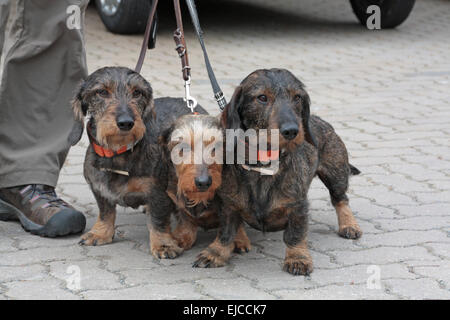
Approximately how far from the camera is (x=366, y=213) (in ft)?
17.3

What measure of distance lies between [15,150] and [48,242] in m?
0.76

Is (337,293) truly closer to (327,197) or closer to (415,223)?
(415,223)

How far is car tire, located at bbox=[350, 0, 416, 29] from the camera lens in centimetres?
1212

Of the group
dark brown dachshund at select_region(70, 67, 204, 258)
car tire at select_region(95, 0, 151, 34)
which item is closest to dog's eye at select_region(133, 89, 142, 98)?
dark brown dachshund at select_region(70, 67, 204, 258)

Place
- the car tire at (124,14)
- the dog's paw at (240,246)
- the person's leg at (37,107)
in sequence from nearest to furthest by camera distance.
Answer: the dog's paw at (240,246) < the person's leg at (37,107) < the car tire at (124,14)

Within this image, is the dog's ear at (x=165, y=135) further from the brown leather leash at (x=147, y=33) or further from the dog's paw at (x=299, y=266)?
the dog's paw at (x=299, y=266)

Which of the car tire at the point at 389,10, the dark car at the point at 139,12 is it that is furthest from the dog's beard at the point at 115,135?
the car tire at the point at 389,10

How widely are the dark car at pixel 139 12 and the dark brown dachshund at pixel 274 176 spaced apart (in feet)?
20.9

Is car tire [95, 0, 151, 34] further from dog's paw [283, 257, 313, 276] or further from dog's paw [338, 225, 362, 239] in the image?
dog's paw [283, 257, 313, 276]

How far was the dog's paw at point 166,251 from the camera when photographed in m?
4.45

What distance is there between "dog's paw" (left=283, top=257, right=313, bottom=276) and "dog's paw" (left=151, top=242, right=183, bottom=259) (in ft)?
2.27

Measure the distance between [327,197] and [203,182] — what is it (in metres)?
1.96

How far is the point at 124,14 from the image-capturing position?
36.6 feet

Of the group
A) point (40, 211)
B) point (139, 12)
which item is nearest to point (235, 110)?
point (40, 211)
